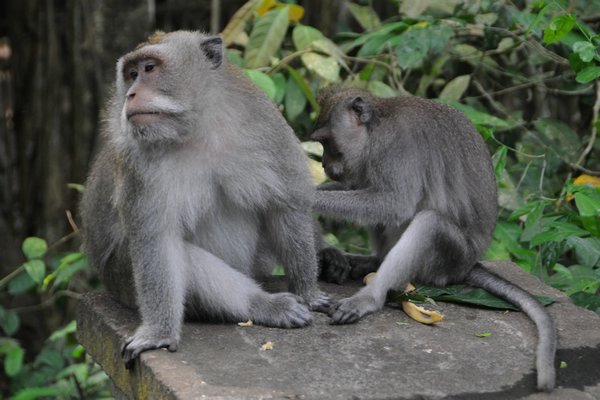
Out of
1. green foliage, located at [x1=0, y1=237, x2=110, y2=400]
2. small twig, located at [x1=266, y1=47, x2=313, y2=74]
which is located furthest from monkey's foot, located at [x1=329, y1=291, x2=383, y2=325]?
small twig, located at [x1=266, y1=47, x2=313, y2=74]

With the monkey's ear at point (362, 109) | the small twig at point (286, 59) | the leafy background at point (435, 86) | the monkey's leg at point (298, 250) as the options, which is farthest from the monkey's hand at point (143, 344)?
the small twig at point (286, 59)

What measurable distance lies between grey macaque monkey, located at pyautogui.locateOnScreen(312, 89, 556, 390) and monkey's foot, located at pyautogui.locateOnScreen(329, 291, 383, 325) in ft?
Result: 0.04

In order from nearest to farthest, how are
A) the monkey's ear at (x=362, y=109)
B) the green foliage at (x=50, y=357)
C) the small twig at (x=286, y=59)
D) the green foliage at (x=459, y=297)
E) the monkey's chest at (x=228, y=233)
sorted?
the monkey's chest at (x=228, y=233) < the green foliage at (x=459, y=297) < the monkey's ear at (x=362, y=109) < the green foliage at (x=50, y=357) < the small twig at (x=286, y=59)

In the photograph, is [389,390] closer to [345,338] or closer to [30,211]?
[345,338]

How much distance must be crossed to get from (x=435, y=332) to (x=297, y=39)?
11.2ft

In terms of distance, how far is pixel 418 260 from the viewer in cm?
538

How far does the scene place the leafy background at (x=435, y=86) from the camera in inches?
274

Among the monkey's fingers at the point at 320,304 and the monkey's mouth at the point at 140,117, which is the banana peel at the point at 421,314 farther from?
the monkey's mouth at the point at 140,117

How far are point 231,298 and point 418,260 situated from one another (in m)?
1.05

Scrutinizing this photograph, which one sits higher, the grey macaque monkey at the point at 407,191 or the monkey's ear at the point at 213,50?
the monkey's ear at the point at 213,50

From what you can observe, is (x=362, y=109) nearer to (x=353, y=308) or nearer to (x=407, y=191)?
(x=407, y=191)

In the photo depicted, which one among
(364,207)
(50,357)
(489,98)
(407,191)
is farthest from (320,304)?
(489,98)

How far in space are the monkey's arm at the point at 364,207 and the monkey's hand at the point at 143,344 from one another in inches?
56.0

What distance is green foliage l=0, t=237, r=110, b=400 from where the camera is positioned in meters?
7.10
